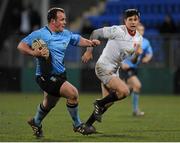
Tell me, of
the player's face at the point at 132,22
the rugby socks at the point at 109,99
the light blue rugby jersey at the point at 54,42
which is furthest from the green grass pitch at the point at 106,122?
the player's face at the point at 132,22

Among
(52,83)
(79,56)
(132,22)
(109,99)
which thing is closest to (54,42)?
(52,83)

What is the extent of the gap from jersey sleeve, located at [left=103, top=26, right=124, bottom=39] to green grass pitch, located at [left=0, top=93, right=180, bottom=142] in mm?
1733

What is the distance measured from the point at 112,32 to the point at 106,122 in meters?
3.17

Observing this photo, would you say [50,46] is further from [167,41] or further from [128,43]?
[167,41]

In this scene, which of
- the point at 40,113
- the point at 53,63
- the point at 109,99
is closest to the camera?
the point at 53,63

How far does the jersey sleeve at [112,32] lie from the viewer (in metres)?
13.3

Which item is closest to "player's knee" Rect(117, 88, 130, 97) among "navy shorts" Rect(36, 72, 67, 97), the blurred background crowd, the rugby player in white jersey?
the rugby player in white jersey

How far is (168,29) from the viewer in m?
28.3

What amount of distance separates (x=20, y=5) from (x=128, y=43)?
18.2m

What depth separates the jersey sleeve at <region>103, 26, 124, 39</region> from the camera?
43.5 ft

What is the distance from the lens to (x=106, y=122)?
16.0m

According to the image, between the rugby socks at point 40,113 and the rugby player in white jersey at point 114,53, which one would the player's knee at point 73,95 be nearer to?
the rugby socks at point 40,113

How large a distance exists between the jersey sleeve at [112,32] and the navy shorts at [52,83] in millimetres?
1369

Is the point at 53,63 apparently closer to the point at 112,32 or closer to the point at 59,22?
the point at 59,22
